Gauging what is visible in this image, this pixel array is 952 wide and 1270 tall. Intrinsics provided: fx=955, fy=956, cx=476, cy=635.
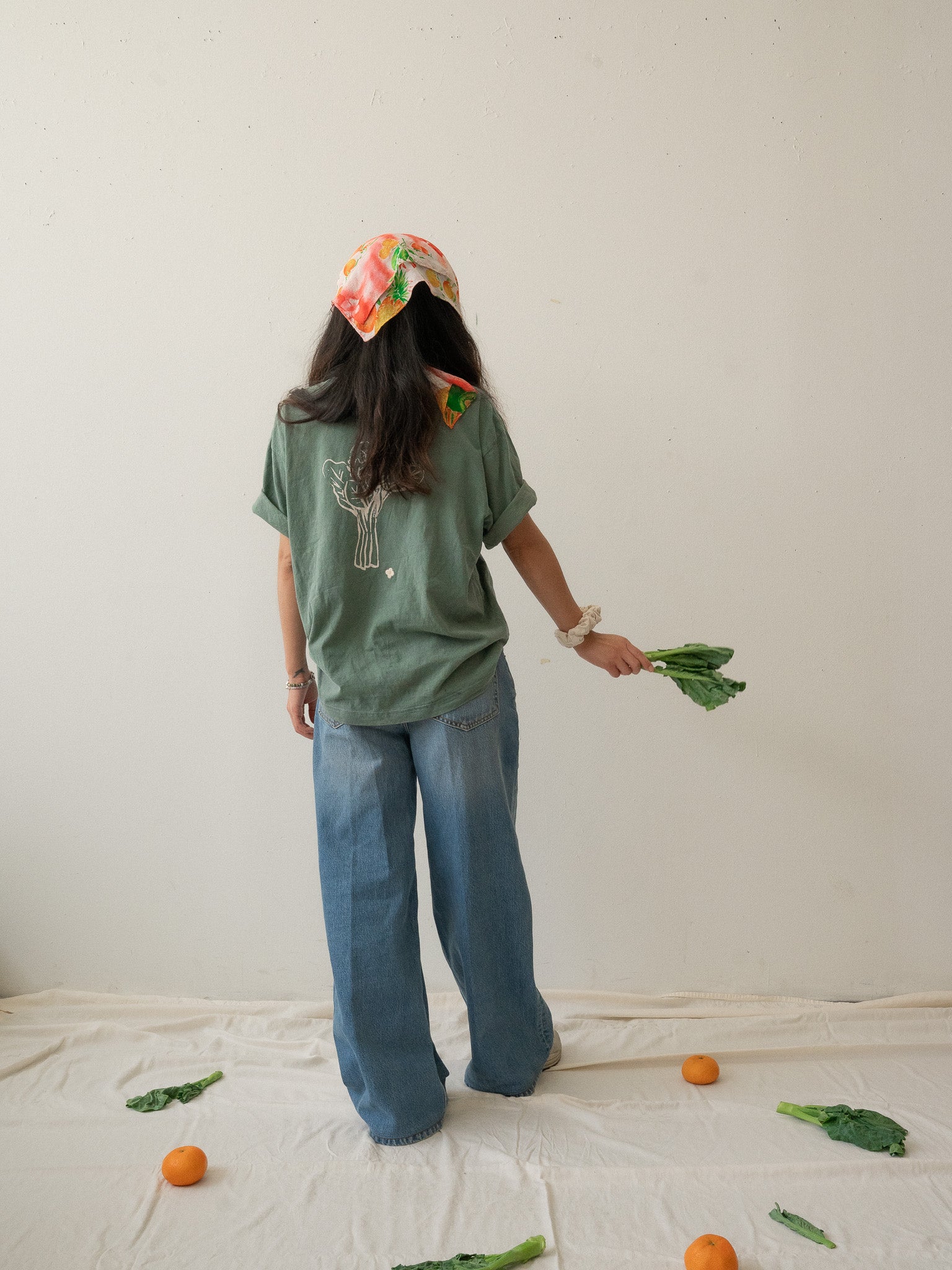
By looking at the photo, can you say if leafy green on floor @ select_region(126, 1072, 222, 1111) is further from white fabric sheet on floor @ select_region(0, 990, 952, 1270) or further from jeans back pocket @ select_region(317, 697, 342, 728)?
jeans back pocket @ select_region(317, 697, 342, 728)

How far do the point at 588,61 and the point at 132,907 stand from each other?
6.41ft

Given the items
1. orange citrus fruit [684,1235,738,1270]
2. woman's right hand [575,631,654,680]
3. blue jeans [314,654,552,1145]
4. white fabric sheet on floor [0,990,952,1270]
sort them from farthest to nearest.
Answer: woman's right hand [575,631,654,680], blue jeans [314,654,552,1145], white fabric sheet on floor [0,990,952,1270], orange citrus fruit [684,1235,738,1270]

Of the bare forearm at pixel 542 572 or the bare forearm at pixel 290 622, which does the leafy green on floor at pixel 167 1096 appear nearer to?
the bare forearm at pixel 290 622

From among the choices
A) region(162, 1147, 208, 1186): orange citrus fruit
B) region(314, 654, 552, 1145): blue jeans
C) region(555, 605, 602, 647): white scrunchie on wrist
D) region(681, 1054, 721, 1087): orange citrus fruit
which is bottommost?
region(681, 1054, 721, 1087): orange citrus fruit

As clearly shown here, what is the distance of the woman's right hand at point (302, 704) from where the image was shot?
1.71 m

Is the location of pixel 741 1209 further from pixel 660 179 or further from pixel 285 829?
pixel 660 179

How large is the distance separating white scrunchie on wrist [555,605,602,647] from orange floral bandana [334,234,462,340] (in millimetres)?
560

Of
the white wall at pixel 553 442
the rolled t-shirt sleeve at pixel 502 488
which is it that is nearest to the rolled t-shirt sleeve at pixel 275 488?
the rolled t-shirt sleeve at pixel 502 488

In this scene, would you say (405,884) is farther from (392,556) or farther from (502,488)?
(502,488)

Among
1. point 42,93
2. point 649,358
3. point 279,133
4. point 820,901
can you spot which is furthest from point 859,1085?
point 42,93

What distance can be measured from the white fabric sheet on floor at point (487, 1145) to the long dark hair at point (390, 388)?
1.05 m

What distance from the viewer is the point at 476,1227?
4.42 ft

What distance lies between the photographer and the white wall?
1828mm

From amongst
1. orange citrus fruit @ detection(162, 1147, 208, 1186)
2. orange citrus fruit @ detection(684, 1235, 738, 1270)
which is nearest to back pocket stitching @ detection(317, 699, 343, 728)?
orange citrus fruit @ detection(162, 1147, 208, 1186)
